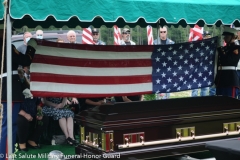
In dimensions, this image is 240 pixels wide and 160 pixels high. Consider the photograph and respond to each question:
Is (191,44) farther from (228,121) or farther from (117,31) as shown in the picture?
(117,31)

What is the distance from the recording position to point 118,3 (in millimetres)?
5039

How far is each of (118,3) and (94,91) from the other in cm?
160

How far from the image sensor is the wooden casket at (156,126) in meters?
→ 5.03

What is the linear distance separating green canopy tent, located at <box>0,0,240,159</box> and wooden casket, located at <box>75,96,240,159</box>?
1060mm

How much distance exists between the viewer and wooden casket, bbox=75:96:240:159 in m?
5.03

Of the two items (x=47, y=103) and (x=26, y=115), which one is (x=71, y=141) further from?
(x=26, y=115)

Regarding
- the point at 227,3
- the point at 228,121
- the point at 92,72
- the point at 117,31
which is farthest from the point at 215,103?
the point at 117,31

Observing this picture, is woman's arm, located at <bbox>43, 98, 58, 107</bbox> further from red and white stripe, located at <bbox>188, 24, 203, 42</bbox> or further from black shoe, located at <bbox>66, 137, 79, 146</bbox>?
red and white stripe, located at <bbox>188, 24, 203, 42</bbox>

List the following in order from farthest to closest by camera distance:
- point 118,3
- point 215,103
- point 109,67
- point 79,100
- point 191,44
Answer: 1. point 79,100
2. point 191,44
3. point 109,67
4. point 215,103
5. point 118,3

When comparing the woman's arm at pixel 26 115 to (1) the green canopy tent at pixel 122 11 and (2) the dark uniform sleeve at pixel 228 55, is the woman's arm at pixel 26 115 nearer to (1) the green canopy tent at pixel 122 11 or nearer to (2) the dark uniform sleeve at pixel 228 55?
(1) the green canopy tent at pixel 122 11

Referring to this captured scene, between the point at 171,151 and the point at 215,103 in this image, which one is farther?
the point at 215,103

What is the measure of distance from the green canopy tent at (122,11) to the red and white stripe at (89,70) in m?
0.77

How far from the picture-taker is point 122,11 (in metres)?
5.07

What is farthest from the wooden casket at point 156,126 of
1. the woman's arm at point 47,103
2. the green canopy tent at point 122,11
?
the woman's arm at point 47,103
